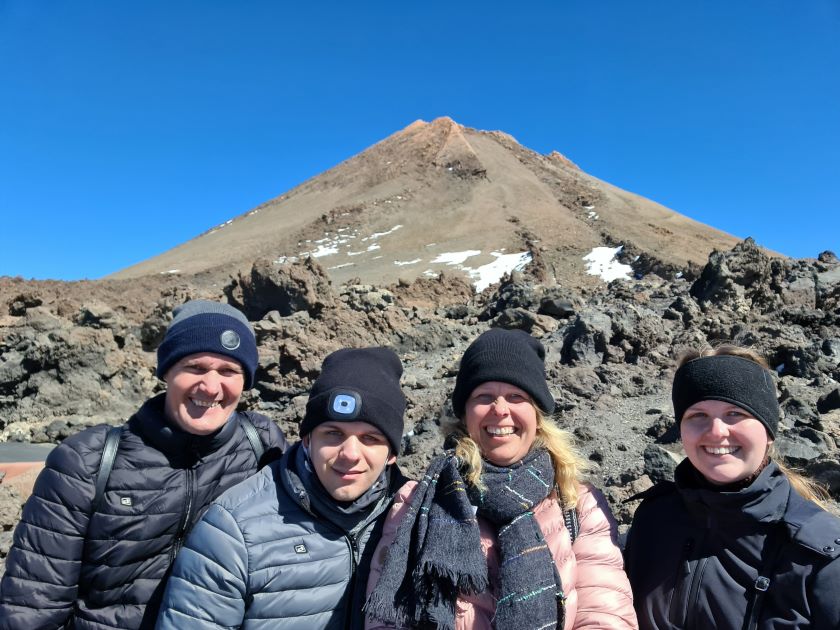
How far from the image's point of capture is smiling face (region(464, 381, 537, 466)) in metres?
2.26

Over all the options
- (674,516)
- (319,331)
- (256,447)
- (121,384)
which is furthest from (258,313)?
(674,516)

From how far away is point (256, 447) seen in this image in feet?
8.73

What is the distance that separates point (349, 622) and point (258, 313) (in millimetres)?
13194

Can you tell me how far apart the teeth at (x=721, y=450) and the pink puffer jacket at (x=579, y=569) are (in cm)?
44

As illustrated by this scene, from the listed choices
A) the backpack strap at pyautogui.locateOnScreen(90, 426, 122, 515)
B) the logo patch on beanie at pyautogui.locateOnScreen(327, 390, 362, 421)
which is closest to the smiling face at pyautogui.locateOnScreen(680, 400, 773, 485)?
the logo patch on beanie at pyautogui.locateOnScreen(327, 390, 362, 421)

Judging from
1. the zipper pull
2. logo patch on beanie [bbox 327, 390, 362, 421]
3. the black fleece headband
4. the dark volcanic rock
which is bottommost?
the zipper pull

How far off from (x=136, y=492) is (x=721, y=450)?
2.21 metres

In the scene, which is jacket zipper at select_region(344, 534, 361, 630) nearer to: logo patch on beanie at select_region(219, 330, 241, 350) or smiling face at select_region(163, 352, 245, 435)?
smiling face at select_region(163, 352, 245, 435)

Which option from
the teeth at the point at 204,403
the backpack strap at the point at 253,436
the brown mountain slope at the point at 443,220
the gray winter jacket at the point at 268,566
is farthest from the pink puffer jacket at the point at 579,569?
the brown mountain slope at the point at 443,220

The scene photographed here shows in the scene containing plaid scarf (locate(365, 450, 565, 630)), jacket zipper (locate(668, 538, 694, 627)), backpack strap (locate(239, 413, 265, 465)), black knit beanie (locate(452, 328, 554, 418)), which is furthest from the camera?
backpack strap (locate(239, 413, 265, 465))

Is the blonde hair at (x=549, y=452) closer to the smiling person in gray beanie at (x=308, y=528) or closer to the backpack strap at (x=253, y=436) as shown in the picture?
the smiling person in gray beanie at (x=308, y=528)

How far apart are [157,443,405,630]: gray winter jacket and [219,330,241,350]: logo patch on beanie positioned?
0.56 metres

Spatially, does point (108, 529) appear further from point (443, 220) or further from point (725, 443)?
point (443, 220)

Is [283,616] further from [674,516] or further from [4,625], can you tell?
[674,516]
